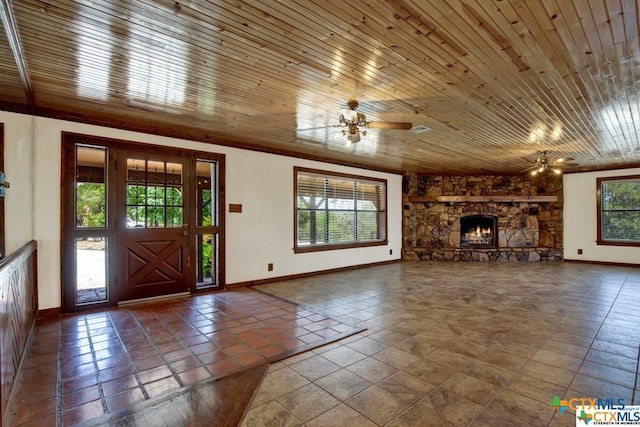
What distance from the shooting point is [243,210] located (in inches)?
215

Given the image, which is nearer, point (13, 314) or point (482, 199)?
point (13, 314)

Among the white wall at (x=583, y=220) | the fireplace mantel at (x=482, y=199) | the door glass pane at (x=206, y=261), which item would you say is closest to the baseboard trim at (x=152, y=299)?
the door glass pane at (x=206, y=261)

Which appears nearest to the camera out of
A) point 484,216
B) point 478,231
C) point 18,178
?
point 18,178

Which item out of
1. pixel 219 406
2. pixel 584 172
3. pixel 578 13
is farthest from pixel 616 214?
pixel 219 406

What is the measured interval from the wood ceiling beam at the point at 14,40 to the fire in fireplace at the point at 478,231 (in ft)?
29.4

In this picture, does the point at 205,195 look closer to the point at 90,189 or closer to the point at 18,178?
the point at 90,189

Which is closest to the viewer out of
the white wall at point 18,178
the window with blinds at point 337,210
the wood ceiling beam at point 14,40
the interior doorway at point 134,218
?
the wood ceiling beam at point 14,40

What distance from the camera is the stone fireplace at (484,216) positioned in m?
8.43

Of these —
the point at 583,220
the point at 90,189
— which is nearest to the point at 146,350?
the point at 90,189

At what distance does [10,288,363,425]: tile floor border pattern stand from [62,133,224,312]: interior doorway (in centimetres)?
43

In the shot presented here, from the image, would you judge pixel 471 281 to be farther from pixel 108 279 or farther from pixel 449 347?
pixel 108 279

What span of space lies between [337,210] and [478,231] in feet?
14.6

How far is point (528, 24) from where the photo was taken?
213cm

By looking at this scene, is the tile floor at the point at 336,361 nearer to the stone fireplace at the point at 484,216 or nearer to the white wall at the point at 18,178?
the white wall at the point at 18,178
